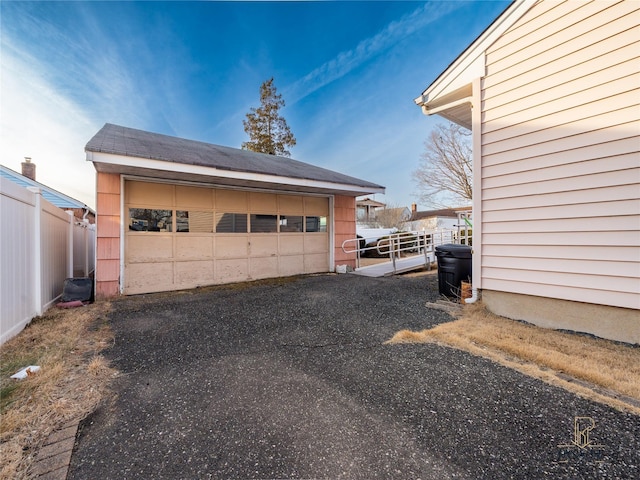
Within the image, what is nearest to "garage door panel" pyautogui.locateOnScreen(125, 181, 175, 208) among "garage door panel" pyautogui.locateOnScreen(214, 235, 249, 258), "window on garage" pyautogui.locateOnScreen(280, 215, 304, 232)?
"garage door panel" pyautogui.locateOnScreen(214, 235, 249, 258)

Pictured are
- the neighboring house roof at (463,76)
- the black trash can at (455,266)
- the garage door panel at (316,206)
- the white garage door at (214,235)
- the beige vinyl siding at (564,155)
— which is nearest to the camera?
the beige vinyl siding at (564,155)

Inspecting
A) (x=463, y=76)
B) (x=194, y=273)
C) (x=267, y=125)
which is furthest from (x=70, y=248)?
(x=267, y=125)

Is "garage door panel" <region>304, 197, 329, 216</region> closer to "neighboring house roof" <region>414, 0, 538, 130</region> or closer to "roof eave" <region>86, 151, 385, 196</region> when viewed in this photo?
"roof eave" <region>86, 151, 385, 196</region>

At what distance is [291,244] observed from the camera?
26.1 feet

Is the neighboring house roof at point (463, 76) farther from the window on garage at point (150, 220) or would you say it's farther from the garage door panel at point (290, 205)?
the window on garage at point (150, 220)

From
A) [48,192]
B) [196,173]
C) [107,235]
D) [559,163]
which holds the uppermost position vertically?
[48,192]

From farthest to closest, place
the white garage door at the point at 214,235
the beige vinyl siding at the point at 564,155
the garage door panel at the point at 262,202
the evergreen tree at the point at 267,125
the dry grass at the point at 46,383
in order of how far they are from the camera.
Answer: the evergreen tree at the point at 267,125 → the garage door panel at the point at 262,202 → the white garage door at the point at 214,235 → the beige vinyl siding at the point at 564,155 → the dry grass at the point at 46,383

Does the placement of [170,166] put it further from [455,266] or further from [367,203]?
[367,203]

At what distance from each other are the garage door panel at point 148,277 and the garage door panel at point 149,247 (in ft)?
0.44

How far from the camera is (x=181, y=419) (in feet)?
6.15

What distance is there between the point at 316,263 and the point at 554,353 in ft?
20.4

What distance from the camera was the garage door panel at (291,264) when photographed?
7.78 metres

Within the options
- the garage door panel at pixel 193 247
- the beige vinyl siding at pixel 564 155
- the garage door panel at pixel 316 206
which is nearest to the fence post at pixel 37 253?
the garage door panel at pixel 193 247

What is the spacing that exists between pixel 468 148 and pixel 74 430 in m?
19.2
